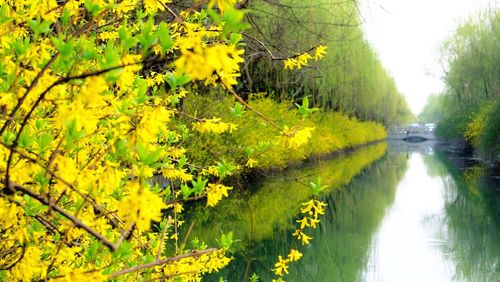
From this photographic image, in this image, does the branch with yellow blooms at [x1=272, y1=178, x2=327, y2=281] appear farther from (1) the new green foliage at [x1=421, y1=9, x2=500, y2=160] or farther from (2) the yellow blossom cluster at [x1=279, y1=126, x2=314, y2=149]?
(1) the new green foliage at [x1=421, y1=9, x2=500, y2=160]

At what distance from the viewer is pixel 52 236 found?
2436mm

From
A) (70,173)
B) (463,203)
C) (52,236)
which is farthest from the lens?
(463,203)

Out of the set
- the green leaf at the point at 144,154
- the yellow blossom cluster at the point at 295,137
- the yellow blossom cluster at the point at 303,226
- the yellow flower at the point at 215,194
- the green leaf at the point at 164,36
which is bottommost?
the yellow blossom cluster at the point at 303,226

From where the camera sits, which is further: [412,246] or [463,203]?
[463,203]

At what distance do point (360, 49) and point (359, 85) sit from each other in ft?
11.0

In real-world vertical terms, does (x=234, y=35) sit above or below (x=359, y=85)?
below

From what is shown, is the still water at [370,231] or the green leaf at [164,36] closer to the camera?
the green leaf at [164,36]

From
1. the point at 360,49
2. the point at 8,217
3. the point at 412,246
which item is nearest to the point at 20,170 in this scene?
the point at 8,217

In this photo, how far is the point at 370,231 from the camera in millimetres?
10203

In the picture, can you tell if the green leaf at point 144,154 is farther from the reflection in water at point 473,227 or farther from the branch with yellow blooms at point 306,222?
the reflection in water at point 473,227

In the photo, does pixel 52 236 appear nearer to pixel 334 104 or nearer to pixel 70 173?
pixel 70 173

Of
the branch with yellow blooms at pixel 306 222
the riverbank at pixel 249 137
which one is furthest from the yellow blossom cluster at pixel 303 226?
the riverbank at pixel 249 137

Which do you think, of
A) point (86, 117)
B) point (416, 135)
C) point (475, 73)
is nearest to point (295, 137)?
point (86, 117)

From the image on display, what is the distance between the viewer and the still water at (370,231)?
750cm
